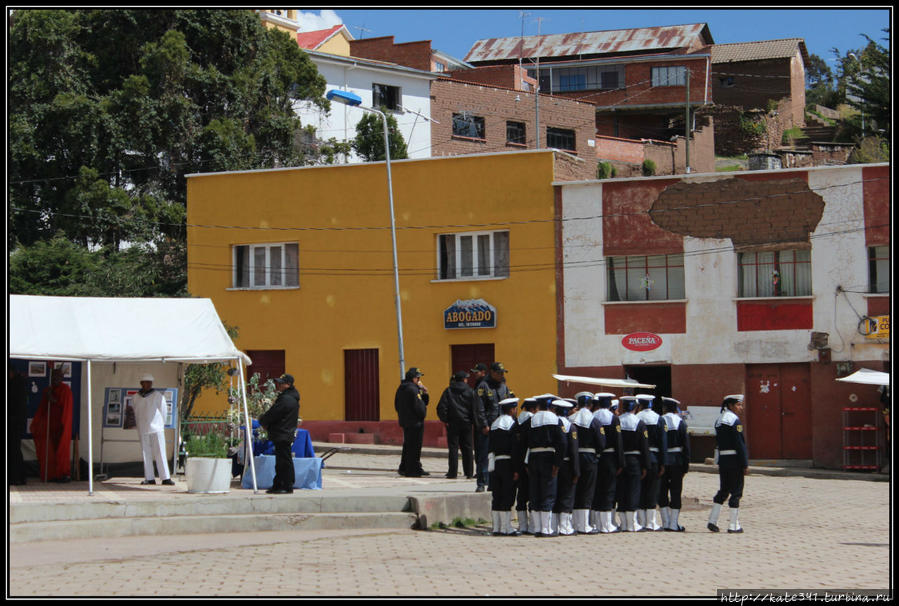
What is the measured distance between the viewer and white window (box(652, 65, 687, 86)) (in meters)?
62.4

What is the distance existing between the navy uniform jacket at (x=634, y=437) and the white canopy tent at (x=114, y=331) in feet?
16.7

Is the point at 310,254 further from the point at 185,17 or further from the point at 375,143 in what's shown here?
the point at 375,143

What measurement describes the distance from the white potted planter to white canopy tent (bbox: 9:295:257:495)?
0.45 meters

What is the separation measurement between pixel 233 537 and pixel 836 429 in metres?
17.5

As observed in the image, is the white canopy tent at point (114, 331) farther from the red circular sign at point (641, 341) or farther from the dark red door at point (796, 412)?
the dark red door at point (796, 412)

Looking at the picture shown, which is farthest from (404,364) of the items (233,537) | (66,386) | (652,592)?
(652,592)

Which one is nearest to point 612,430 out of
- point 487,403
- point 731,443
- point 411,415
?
point 731,443

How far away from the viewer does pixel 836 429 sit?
91.6ft

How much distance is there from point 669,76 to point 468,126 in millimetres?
13457

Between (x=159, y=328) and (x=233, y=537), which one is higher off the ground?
(x=159, y=328)

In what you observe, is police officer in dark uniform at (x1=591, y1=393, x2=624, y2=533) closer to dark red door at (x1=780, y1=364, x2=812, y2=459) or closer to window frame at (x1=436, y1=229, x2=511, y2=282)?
dark red door at (x1=780, y1=364, x2=812, y2=459)

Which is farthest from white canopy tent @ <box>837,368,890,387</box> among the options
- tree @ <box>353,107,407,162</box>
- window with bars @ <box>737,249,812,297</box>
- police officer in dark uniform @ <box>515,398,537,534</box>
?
tree @ <box>353,107,407,162</box>

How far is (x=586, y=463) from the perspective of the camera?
15844 millimetres

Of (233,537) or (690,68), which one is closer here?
(233,537)
